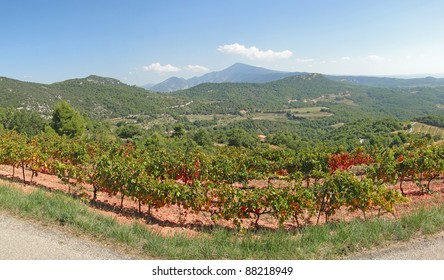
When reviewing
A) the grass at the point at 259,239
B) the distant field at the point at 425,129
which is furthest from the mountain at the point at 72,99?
the grass at the point at 259,239

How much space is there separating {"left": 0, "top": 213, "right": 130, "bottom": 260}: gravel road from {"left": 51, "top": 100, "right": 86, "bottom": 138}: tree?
5577 cm

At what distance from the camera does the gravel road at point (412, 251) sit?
603cm

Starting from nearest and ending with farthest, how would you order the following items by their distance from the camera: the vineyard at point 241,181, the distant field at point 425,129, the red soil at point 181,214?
the vineyard at point 241,181 < the red soil at point 181,214 < the distant field at point 425,129

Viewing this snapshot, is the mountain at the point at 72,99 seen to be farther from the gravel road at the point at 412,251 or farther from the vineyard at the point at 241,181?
Result: the gravel road at the point at 412,251

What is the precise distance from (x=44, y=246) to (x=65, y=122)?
189 feet

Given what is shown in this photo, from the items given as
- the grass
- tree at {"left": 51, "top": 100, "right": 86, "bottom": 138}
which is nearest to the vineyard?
the grass

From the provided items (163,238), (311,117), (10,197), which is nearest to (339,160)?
(163,238)

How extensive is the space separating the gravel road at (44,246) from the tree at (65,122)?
183 ft

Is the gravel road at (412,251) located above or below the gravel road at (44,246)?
above

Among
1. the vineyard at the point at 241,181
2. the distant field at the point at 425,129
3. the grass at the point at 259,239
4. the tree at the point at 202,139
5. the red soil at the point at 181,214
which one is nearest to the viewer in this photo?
the grass at the point at 259,239

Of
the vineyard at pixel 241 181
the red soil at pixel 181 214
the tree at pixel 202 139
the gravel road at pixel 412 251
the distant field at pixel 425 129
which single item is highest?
the gravel road at pixel 412 251

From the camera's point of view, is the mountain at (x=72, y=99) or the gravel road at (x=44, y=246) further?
the mountain at (x=72, y=99)

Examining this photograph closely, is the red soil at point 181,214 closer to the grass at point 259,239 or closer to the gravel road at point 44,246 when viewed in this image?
the grass at point 259,239

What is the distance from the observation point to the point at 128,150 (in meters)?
27.4
